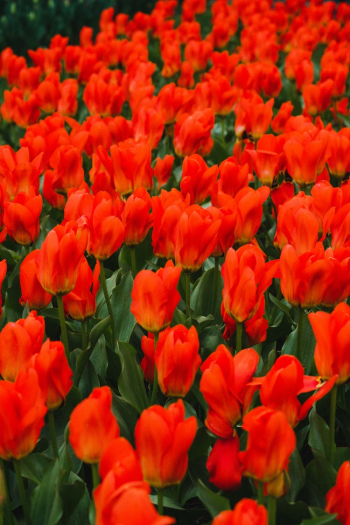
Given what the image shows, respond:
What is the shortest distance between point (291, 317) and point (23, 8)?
636 cm

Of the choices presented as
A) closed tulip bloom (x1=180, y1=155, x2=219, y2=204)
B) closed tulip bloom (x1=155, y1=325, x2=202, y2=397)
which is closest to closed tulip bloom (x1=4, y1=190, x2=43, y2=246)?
closed tulip bloom (x1=180, y1=155, x2=219, y2=204)

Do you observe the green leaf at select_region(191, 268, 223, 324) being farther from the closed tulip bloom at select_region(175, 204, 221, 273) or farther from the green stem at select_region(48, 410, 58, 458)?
the green stem at select_region(48, 410, 58, 458)

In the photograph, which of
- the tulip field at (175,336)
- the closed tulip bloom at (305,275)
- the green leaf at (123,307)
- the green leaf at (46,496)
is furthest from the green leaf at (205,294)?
the green leaf at (46,496)

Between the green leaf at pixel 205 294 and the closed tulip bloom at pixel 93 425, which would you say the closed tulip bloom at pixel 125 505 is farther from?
the green leaf at pixel 205 294

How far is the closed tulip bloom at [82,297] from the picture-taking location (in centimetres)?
164

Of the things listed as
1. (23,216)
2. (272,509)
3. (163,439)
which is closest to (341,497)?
(272,509)

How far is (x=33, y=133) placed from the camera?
8.41 ft

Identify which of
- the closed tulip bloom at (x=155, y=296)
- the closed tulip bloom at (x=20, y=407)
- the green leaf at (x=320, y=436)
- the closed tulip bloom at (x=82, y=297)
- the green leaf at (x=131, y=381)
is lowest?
the green leaf at (x=320, y=436)

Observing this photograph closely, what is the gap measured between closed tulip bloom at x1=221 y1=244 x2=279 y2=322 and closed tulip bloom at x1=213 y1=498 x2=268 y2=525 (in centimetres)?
60

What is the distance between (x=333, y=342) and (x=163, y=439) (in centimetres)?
38

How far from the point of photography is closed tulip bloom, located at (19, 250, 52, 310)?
64.0 inches

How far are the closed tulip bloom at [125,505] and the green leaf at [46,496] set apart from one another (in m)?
0.37

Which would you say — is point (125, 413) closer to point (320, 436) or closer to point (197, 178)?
point (320, 436)

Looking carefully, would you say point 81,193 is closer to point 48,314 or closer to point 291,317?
point 48,314
